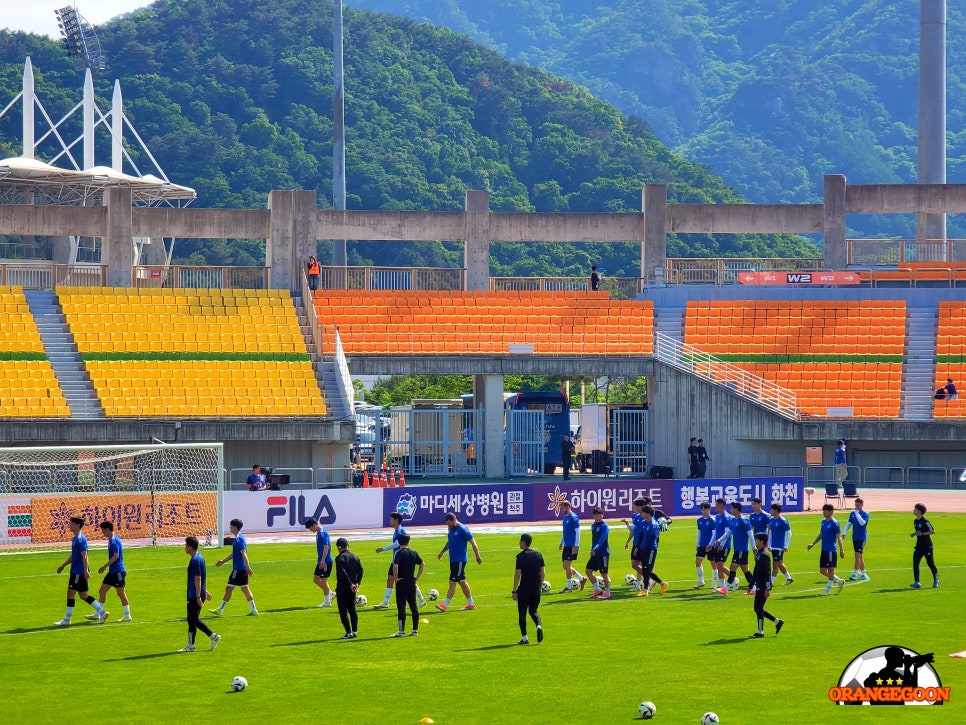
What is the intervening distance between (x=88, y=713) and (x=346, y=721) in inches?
126

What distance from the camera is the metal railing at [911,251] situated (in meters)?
57.5

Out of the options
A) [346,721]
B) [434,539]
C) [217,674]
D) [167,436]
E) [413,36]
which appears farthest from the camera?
[413,36]

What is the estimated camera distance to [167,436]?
43750 mm

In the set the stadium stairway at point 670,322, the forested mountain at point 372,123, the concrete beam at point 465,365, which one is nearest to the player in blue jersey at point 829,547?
the concrete beam at point 465,365

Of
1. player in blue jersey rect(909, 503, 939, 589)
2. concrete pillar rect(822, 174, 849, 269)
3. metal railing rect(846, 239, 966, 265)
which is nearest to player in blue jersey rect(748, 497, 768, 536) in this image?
player in blue jersey rect(909, 503, 939, 589)

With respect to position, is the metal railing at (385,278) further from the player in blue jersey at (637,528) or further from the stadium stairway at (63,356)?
the player in blue jersey at (637,528)

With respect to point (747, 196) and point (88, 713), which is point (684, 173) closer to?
point (747, 196)

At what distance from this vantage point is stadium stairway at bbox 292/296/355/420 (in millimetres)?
45938

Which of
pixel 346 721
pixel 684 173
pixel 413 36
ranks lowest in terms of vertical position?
pixel 346 721

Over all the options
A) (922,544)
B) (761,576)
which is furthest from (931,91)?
(761,576)

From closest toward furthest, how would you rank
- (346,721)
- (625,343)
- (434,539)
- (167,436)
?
(346,721) → (434,539) → (167,436) → (625,343)

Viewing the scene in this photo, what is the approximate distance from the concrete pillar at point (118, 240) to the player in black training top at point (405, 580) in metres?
33.6

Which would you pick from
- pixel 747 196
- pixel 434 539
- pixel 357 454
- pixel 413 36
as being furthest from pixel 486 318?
pixel 747 196

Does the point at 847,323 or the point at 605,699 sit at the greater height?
the point at 847,323
